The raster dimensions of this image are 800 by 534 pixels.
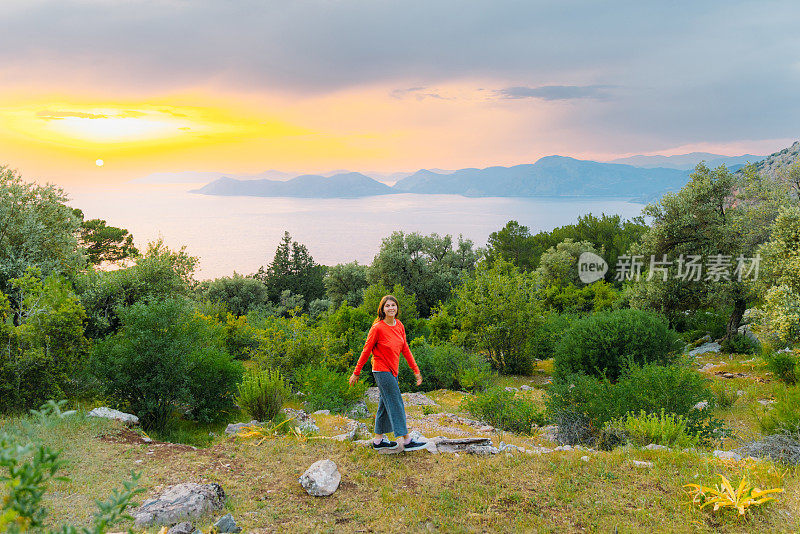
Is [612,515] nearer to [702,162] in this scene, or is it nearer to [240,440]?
[240,440]

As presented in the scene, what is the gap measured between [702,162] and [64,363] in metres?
25.0

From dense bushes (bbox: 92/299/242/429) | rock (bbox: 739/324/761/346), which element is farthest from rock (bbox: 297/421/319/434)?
rock (bbox: 739/324/761/346)

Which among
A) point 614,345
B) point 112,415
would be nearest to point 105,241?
point 112,415

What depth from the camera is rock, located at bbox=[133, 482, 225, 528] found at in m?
5.38

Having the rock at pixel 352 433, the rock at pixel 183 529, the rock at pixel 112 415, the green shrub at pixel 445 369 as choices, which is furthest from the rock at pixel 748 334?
the rock at pixel 112 415

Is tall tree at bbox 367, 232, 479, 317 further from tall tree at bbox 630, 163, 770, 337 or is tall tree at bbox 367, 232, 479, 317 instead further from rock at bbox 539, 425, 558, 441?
rock at bbox 539, 425, 558, 441

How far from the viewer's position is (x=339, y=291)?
4566cm

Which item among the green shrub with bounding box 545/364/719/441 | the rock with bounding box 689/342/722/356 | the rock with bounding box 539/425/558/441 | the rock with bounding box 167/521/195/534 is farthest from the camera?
the rock with bounding box 689/342/722/356

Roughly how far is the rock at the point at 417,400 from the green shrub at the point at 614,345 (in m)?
4.24

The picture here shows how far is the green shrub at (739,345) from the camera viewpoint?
64.3 feet

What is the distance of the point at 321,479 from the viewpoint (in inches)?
249

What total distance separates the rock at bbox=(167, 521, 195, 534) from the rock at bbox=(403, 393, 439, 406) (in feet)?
30.0

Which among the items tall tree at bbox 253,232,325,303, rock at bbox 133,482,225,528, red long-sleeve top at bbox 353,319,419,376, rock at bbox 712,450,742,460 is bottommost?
tall tree at bbox 253,232,325,303

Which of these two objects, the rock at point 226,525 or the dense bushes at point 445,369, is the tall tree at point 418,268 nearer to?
the dense bushes at point 445,369
